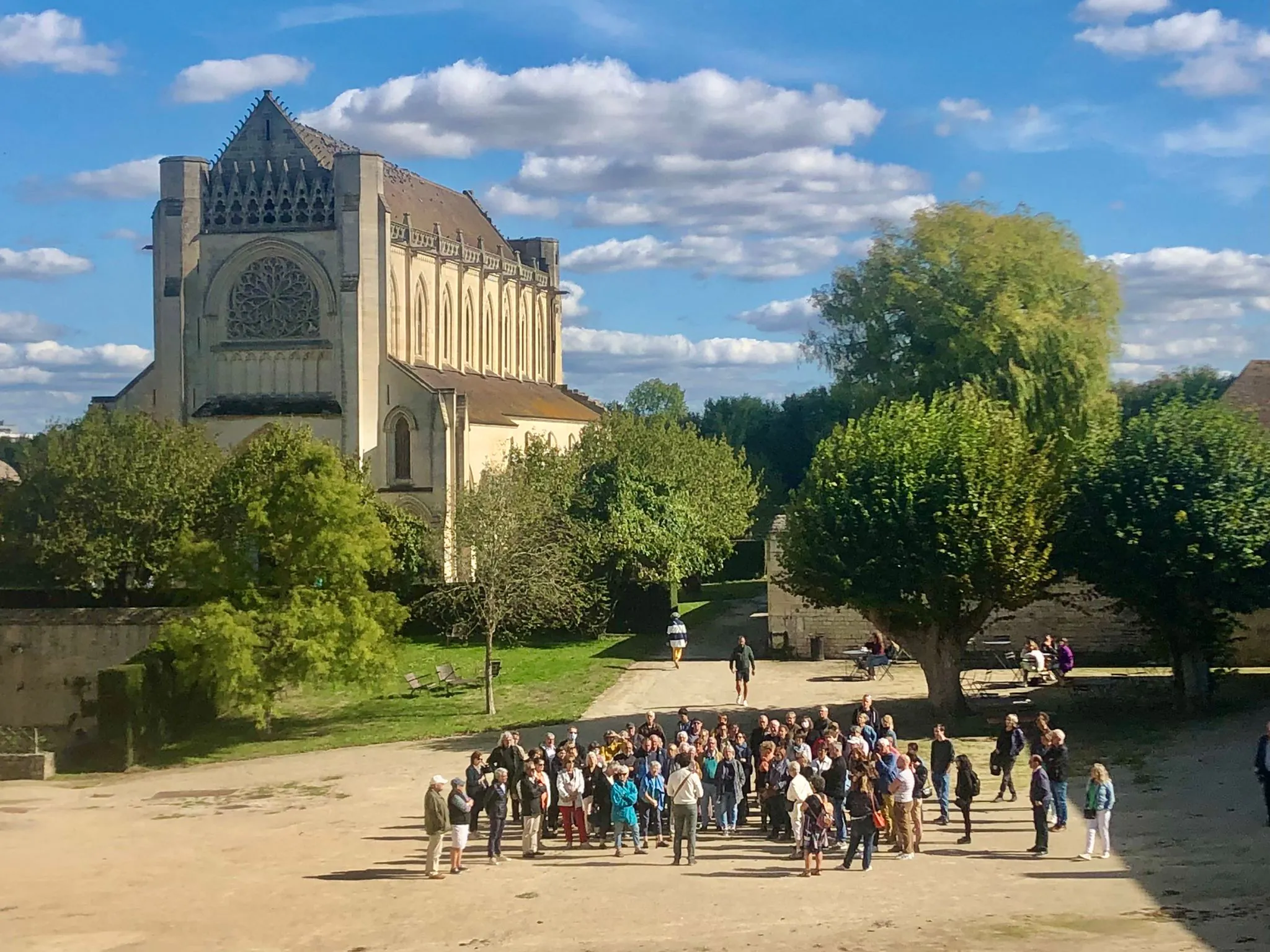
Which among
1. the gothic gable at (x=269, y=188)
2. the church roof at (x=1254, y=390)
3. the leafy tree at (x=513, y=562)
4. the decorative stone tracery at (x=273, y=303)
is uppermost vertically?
the gothic gable at (x=269, y=188)

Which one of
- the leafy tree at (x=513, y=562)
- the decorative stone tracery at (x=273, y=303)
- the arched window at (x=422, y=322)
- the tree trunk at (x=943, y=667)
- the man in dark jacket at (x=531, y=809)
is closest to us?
the man in dark jacket at (x=531, y=809)

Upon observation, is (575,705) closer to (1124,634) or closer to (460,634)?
(460,634)

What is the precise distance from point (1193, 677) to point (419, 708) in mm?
17432

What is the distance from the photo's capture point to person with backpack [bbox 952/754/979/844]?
60.7 ft

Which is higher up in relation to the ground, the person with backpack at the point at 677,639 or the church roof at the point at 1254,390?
the church roof at the point at 1254,390

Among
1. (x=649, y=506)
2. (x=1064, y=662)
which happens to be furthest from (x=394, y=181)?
(x=1064, y=662)

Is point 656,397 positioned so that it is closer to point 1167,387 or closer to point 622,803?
point 1167,387

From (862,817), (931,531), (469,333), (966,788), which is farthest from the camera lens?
(469,333)

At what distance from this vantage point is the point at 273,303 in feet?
187

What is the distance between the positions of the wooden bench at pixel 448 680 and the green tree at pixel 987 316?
50.0 ft

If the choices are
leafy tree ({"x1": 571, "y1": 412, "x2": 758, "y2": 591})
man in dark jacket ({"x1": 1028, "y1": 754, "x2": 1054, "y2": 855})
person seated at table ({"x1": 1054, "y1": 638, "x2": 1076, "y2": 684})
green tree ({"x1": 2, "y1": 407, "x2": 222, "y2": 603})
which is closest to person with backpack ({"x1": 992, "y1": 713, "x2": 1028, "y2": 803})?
man in dark jacket ({"x1": 1028, "y1": 754, "x2": 1054, "y2": 855})

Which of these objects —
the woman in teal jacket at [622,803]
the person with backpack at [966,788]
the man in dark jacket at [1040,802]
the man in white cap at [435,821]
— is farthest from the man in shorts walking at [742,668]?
the man in white cap at [435,821]

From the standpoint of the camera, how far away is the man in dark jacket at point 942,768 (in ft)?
63.4

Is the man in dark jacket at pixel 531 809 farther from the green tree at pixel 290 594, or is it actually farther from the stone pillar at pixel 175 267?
the stone pillar at pixel 175 267
